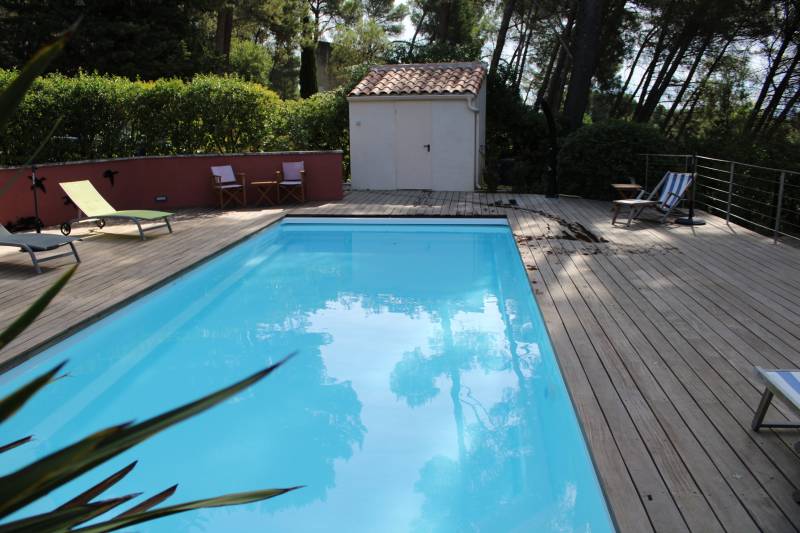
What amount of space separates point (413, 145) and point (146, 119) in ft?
18.1

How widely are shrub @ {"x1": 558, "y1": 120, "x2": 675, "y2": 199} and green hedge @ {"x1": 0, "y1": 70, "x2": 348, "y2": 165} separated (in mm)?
6024

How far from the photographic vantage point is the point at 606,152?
39.8 feet

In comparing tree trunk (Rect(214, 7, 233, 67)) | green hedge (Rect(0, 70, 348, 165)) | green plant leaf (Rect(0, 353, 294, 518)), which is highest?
tree trunk (Rect(214, 7, 233, 67))

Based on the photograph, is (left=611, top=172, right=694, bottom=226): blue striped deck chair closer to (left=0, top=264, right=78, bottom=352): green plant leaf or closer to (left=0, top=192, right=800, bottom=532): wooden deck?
(left=0, top=192, right=800, bottom=532): wooden deck

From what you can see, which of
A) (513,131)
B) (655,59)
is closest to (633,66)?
(655,59)

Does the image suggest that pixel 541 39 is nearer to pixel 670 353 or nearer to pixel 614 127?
pixel 614 127

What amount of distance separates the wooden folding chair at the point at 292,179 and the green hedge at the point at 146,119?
1.42 m

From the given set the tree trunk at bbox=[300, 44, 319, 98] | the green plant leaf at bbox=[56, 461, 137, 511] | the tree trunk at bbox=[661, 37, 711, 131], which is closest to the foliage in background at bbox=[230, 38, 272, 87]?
the tree trunk at bbox=[300, 44, 319, 98]

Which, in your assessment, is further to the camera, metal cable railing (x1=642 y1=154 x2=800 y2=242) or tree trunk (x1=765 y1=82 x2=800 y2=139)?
tree trunk (x1=765 y1=82 x2=800 y2=139)

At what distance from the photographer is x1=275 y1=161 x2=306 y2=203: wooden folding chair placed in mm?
11820

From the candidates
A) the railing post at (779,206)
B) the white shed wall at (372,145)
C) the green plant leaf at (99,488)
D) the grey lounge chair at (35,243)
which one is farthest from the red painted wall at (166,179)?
the green plant leaf at (99,488)

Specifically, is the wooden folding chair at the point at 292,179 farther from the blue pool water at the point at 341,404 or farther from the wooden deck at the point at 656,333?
the blue pool water at the point at 341,404

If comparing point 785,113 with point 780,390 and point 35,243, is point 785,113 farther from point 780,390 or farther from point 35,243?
point 35,243

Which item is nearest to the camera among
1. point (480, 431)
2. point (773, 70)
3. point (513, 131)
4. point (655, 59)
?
point (480, 431)
